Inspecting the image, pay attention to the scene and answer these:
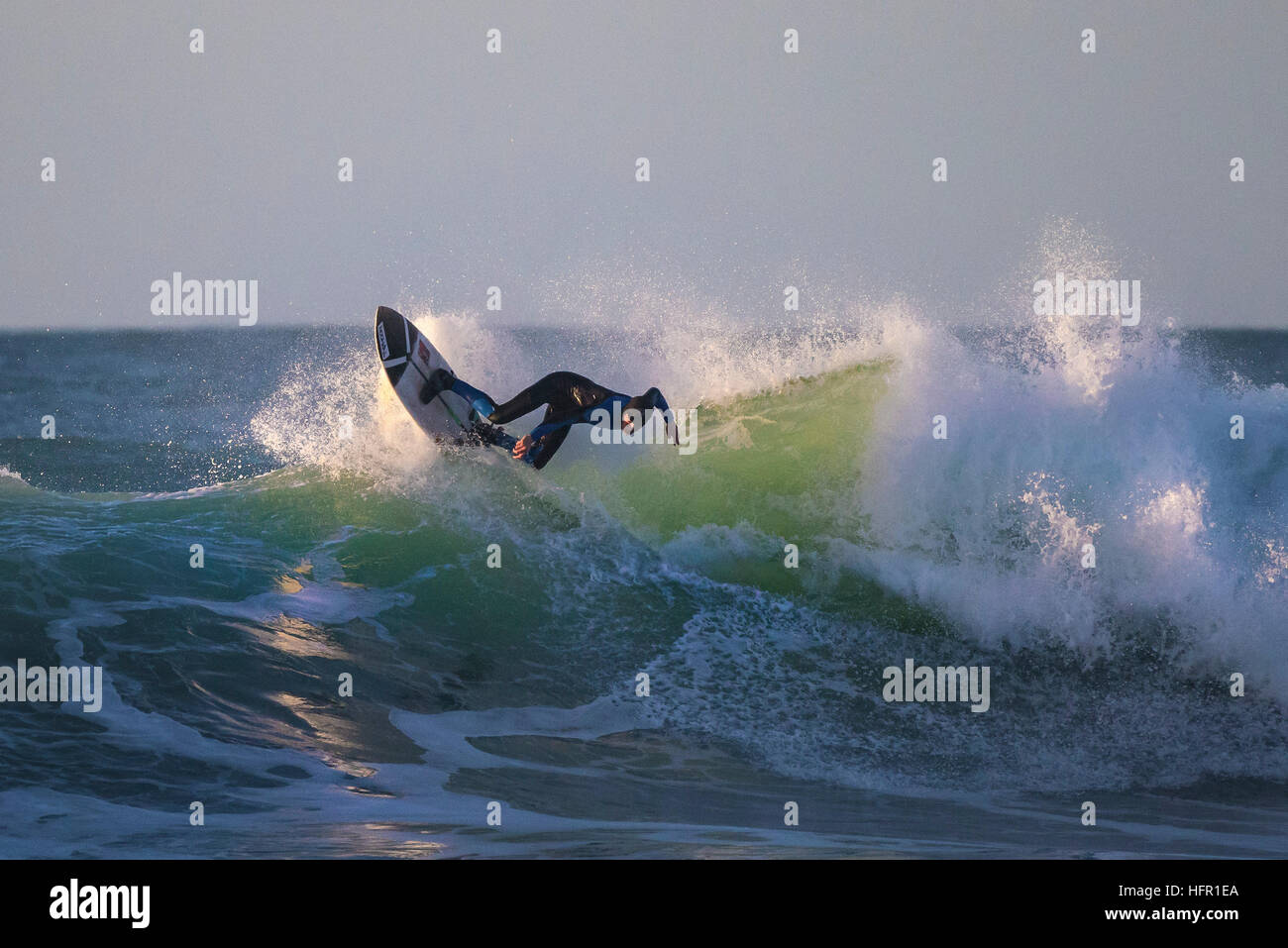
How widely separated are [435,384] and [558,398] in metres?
1.42

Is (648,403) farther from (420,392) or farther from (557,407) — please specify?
(420,392)

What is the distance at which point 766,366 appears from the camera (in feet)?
36.1

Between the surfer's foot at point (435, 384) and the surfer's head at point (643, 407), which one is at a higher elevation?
the surfer's foot at point (435, 384)

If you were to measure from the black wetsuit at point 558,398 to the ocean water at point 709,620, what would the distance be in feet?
2.08

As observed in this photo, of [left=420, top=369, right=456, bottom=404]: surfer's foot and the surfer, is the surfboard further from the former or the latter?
the surfer

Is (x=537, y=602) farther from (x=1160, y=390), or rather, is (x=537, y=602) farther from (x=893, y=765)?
(x=1160, y=390)

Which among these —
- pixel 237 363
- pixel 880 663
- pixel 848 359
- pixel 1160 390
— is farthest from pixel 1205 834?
pixel 237 363

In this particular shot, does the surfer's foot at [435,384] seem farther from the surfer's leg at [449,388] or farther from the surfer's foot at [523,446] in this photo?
the surfer's foot at [523,446]

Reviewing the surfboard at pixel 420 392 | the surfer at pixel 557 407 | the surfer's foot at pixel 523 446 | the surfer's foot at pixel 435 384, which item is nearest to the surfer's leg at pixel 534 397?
the surfer at pixel 557 407

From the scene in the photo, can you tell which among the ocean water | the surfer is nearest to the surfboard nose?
the ocean water

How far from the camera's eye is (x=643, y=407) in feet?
28.6

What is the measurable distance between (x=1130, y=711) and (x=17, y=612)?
7945mm

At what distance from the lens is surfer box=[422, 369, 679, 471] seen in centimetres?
886

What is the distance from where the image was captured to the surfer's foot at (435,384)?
32.1 feet
